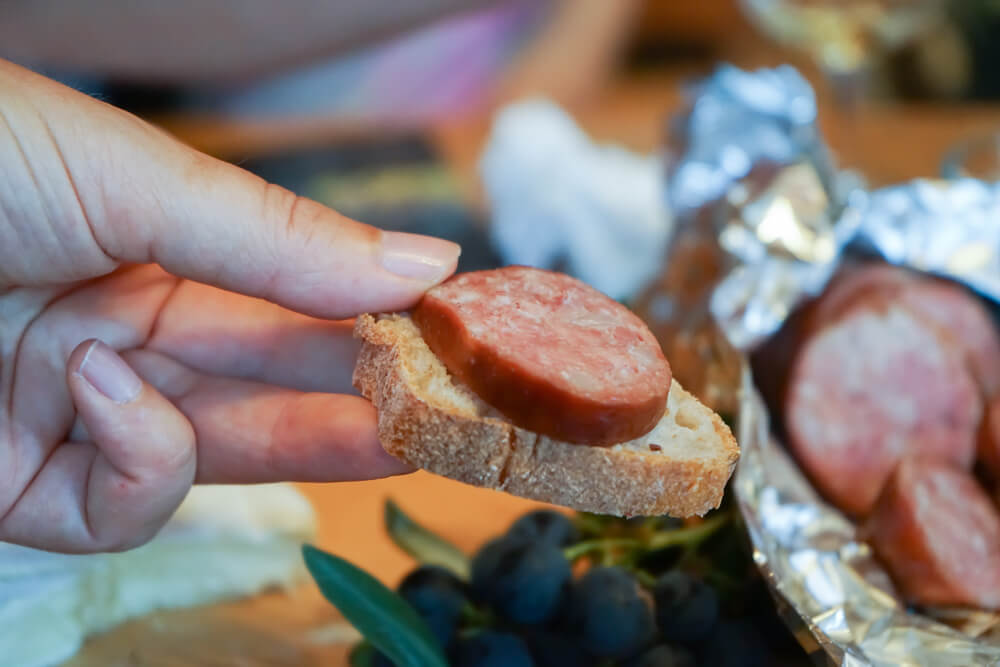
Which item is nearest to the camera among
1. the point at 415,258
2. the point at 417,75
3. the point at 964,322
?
the point at 415,258

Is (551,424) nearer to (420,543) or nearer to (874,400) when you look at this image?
(420,543)

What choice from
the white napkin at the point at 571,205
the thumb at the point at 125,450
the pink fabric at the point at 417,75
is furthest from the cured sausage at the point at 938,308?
the pink fabric at the point at 417,75

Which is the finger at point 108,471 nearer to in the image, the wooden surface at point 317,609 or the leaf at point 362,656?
the wooden surface at point 317,609

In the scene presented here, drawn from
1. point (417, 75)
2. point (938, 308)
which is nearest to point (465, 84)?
point (417, 75)

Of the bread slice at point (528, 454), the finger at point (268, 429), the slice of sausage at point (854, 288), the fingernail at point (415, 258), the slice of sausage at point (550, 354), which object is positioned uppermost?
the fingernail at point (415, 258)

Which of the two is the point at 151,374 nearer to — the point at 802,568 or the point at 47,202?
the point at 47,202

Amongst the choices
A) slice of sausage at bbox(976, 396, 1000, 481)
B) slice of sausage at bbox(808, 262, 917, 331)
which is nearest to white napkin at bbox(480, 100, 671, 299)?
slice of sausage at bbox(808, 262, 917, 331)
